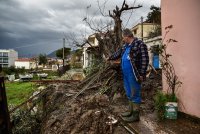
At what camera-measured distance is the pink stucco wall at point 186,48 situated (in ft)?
18.3

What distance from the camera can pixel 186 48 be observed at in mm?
5805

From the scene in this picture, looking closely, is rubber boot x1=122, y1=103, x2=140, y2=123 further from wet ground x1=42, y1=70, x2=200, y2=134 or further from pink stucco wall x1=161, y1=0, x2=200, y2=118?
pink stucco wall x1=161, y1=0, x2=200, y2=118

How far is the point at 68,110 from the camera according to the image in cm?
739

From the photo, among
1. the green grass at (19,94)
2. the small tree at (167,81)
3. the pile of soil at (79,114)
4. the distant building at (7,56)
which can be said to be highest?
the distant building at (7,56)

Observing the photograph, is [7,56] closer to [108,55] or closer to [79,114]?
[108,55]

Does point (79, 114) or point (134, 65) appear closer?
point (134, 65)

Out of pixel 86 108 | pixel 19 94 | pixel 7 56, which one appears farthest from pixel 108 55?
pixel 7 56

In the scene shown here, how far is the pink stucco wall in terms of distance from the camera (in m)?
5.57

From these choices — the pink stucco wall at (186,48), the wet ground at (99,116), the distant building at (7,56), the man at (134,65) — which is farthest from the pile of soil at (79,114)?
the distant building at (7,56)

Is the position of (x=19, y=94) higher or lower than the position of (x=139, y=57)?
lower

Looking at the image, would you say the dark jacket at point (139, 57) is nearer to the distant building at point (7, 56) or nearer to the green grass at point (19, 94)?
the green grass at point (19, 94)

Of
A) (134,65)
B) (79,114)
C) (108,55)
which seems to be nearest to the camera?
(134,65)

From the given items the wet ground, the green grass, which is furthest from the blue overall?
the green grass

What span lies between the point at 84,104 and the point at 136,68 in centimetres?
244
